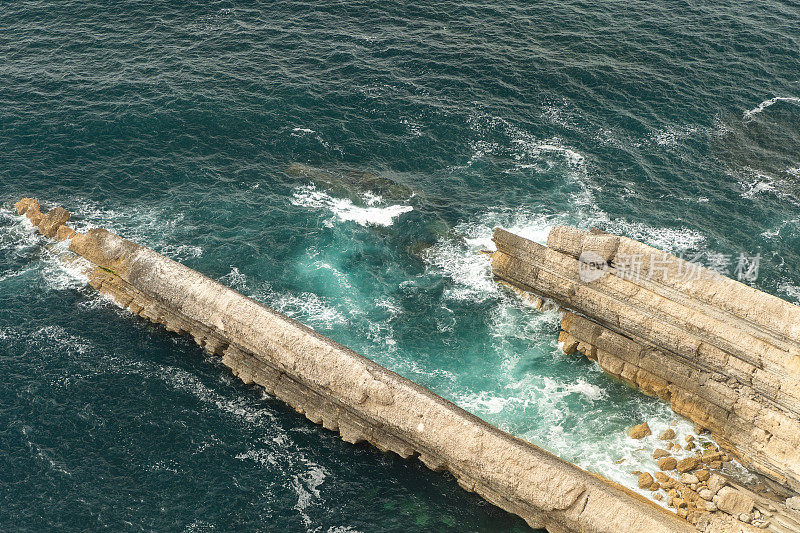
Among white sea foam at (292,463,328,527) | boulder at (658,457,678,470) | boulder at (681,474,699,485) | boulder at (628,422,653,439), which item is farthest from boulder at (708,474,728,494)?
white sea foam at (292,463,328,527)

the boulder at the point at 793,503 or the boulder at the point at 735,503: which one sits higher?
the boulder at the point at 793,503

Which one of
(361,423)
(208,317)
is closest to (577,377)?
(361,423)

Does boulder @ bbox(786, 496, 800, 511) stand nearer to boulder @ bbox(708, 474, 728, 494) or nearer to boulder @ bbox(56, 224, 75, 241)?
boulder @ bbox(708, 474, 728, 494)

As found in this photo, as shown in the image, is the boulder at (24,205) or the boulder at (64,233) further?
the boulder at (24,205)

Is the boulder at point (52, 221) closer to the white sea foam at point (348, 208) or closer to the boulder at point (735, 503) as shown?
the white sea foam at point (348, 208)

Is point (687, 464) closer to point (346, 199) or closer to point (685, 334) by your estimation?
point (685, 334)

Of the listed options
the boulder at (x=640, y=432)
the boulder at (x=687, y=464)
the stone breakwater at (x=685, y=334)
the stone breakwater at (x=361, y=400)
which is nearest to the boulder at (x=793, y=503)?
the stone breakwater at (x=685, y=334)
